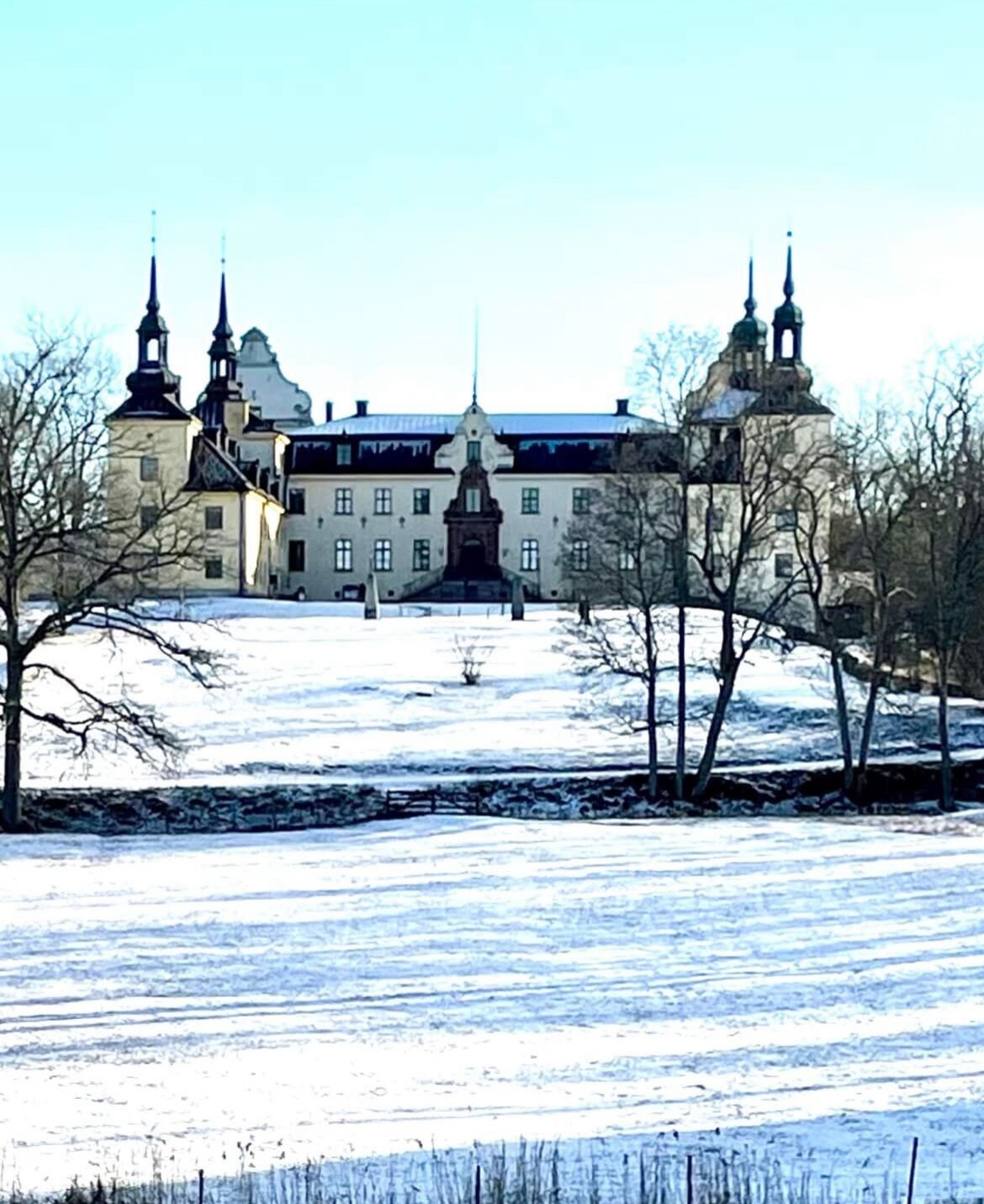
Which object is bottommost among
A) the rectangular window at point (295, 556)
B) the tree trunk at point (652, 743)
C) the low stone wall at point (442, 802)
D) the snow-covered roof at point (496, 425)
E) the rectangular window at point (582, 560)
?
the low stone wall at point (442, 802)

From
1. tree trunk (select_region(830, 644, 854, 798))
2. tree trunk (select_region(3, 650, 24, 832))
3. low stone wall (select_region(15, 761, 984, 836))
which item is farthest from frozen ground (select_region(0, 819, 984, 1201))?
tree trunk (select_region(830, 644, 854, 798))

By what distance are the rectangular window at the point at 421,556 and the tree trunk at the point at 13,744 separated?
4033 cm

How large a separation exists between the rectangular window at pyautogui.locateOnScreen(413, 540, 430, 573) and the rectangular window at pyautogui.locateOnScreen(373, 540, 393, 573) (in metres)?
0.96

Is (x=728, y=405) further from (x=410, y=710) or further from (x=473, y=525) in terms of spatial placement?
(x=473, y=525)

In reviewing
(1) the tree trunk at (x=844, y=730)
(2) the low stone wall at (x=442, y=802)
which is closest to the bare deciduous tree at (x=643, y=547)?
(2) the low stone wall at (x=442, y=802)

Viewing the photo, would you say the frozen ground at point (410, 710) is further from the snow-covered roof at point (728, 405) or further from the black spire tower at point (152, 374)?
the black spire tower at point (152, 374)

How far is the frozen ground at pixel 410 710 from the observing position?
30.5 m

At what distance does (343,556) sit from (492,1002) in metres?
52.7

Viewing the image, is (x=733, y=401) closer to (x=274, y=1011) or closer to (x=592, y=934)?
(x=592, y=934)

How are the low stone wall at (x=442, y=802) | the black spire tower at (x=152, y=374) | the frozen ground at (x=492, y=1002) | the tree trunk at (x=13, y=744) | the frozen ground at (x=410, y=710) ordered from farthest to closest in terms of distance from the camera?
1. the black spire tower at (x=152, y=374)
2. the frozen ground at (x=410, y=710)
3. the low stone wall at (x=442, y=802)
4. the tree trunk at (x=13, y=744)
5. the frozen ground at (x=492, y=1002)

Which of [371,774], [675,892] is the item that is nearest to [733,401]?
[371,774]

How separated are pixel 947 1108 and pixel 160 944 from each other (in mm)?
8326

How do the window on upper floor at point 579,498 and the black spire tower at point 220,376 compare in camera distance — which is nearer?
the window on upper floor at point 579,498

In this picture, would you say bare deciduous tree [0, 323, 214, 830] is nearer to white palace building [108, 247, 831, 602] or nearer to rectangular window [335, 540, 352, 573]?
white palace building [108, 247, 831, 602]
